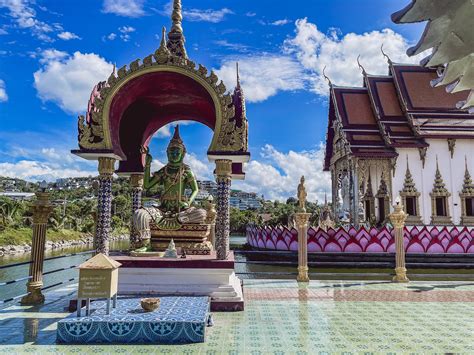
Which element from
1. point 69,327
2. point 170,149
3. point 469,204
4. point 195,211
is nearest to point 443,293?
point 195,211

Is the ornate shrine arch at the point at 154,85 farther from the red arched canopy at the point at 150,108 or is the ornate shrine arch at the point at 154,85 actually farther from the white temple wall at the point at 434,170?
the white temple wall at the point at 434,170

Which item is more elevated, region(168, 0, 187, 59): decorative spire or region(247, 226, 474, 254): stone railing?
region(168, 0, 187, 59): decorative spire

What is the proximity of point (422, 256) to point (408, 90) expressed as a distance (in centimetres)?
1085

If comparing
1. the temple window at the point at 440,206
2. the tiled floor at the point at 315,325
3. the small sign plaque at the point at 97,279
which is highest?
the temple window at the point at 440,206

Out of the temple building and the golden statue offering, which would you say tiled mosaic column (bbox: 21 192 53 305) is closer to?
the golden statue offering

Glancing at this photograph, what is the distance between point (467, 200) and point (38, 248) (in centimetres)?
2162

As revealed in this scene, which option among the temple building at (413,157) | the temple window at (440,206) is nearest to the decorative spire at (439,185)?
the temple building at (413,157)

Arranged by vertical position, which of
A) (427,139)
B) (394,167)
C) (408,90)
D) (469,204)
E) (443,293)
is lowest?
(443,293)

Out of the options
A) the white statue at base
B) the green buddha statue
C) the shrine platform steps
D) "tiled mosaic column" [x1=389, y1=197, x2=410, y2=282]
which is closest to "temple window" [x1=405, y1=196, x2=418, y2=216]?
"tiled mosaic column" [x1=389, y1=197, x2=410, y2=282]

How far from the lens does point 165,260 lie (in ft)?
17.6

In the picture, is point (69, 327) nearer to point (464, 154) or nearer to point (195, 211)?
point (195, 211)

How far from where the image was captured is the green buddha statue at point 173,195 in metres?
6.17

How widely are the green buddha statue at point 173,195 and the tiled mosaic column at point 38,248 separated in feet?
4.41

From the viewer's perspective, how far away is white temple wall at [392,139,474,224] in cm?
2067
